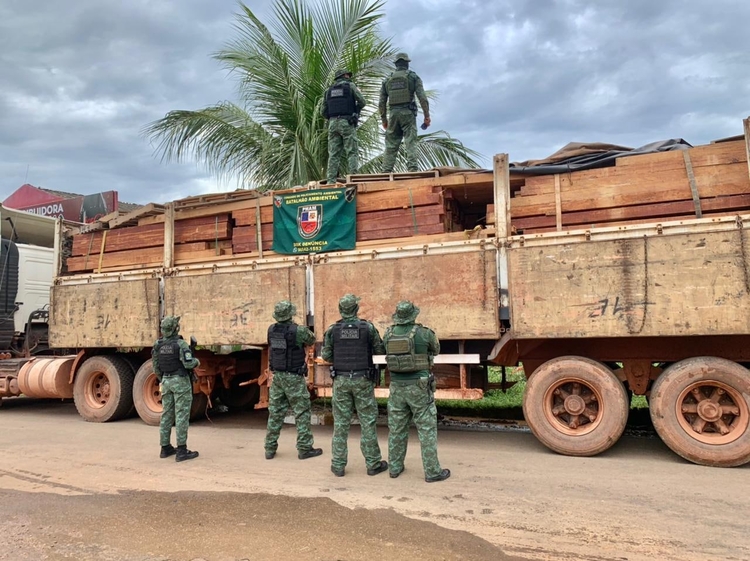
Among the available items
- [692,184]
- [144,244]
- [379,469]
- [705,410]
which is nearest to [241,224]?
[144,244]

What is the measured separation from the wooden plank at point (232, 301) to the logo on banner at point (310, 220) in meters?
0.49

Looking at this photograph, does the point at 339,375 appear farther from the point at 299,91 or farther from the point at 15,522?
the point at 299,91

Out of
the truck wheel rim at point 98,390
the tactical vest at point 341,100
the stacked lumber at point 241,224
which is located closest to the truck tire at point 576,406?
the stacked lumber at point 241,224

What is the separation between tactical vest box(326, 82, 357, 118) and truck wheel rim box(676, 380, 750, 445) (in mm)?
6251

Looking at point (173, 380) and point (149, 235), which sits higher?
point (149, 235)

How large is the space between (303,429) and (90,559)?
2.71 m

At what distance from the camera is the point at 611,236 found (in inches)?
220

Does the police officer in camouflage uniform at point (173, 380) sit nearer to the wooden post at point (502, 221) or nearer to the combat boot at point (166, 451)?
the combat boot at point (166, 451)

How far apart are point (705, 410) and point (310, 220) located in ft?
16.1

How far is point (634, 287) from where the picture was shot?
212 inches

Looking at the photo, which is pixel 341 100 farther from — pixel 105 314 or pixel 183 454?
pixel 183 454

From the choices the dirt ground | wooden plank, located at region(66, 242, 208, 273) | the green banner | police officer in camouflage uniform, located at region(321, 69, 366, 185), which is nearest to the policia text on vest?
the dirt ground

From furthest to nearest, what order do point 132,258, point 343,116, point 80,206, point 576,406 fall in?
point 80,206
point 343,116
point 132,258
point 576,406

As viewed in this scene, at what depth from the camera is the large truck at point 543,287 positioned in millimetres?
5195
